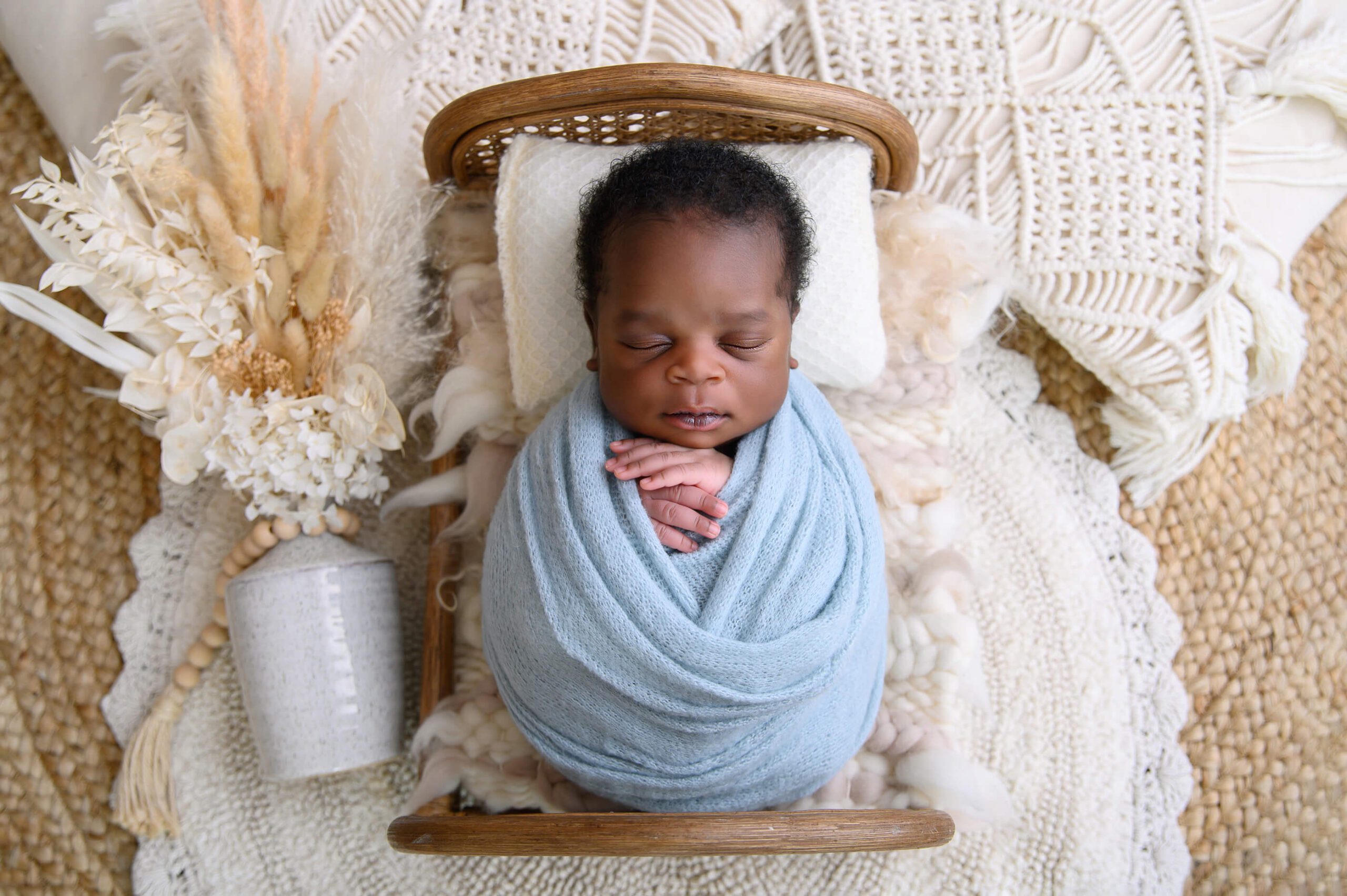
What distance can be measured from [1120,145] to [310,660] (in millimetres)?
1381

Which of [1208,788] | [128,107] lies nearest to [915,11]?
[128,107]

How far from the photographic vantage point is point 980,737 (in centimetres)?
137

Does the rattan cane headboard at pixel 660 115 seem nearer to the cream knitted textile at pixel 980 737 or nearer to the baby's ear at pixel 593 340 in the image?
the baby's ear at pixel 593 340

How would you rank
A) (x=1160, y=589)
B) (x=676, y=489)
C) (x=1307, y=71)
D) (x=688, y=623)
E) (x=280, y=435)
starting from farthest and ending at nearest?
(x=1160, y=589) < (x=1307, y=71) < (x=280, y=435) < (x=676, y=489) < (x=688, y=623)

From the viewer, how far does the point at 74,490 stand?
57.7 inches

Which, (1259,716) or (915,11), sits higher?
(915,11)

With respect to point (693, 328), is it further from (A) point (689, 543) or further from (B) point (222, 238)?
(B) point (222, 238)

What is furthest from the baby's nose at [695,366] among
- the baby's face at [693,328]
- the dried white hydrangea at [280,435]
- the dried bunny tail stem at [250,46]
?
the dried bunny tail stem at [250,46]

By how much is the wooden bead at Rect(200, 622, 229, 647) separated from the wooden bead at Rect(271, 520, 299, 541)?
23 centimetres

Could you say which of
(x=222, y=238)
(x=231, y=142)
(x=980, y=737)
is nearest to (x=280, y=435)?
(x=222, y=238)

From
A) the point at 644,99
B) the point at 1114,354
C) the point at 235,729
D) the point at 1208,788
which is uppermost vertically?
the point at 644,99

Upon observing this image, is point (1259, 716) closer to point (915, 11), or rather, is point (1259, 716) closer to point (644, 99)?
point (915, 11)

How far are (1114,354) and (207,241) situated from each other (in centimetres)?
130

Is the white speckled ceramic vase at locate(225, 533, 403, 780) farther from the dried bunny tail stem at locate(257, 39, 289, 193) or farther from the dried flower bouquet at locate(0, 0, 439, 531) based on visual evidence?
the dried bunny tail stem at locate(257, 39, 289, 193)
